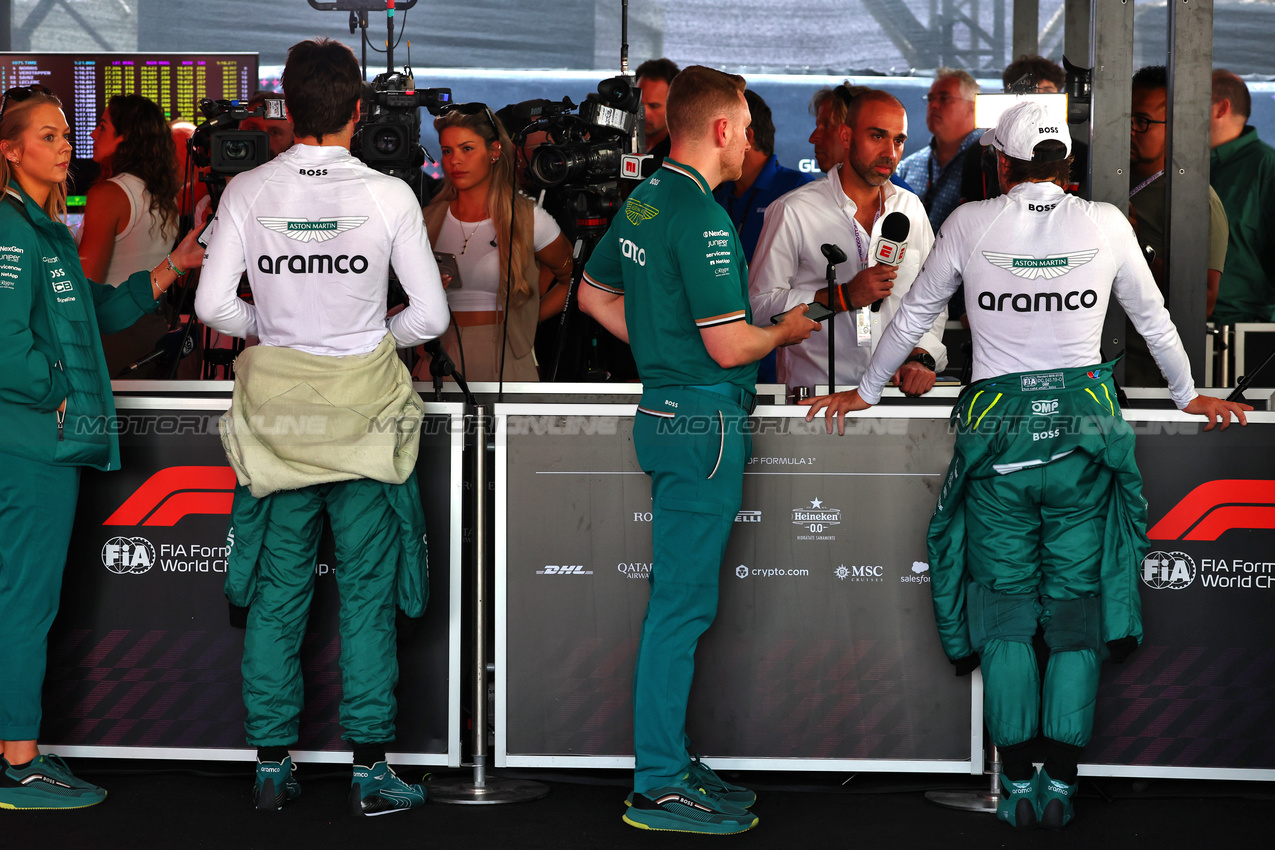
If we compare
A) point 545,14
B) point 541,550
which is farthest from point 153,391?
point 545,14

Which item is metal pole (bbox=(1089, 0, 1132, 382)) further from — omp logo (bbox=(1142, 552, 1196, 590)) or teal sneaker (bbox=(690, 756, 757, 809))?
teal sneaker (bbox=(690, 756, 757, 809))

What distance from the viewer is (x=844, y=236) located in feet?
12.6

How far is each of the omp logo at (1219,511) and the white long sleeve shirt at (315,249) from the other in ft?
6.47

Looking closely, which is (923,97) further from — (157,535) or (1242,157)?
(157,535)

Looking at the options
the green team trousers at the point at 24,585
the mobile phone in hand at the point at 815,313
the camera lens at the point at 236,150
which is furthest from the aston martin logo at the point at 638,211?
the green team trousers at the point at 24,585

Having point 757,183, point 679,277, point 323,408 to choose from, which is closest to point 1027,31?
point 757,183

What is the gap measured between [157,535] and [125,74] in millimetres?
4352

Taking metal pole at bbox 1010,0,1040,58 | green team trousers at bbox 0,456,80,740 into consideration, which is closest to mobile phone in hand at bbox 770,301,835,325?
green team trousers at bbox 0,456,80,740

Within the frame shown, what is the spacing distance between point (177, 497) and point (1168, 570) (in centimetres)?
256

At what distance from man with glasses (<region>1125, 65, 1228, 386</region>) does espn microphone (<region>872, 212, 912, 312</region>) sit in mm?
1363

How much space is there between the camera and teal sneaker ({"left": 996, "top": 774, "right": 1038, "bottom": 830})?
2902mm

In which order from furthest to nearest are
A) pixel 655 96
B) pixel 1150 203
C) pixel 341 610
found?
pixel 655 96 → pixel 1150 203 → pixel 341 610

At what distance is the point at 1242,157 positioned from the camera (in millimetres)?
4785

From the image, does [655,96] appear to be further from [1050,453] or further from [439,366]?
[1050,453]
